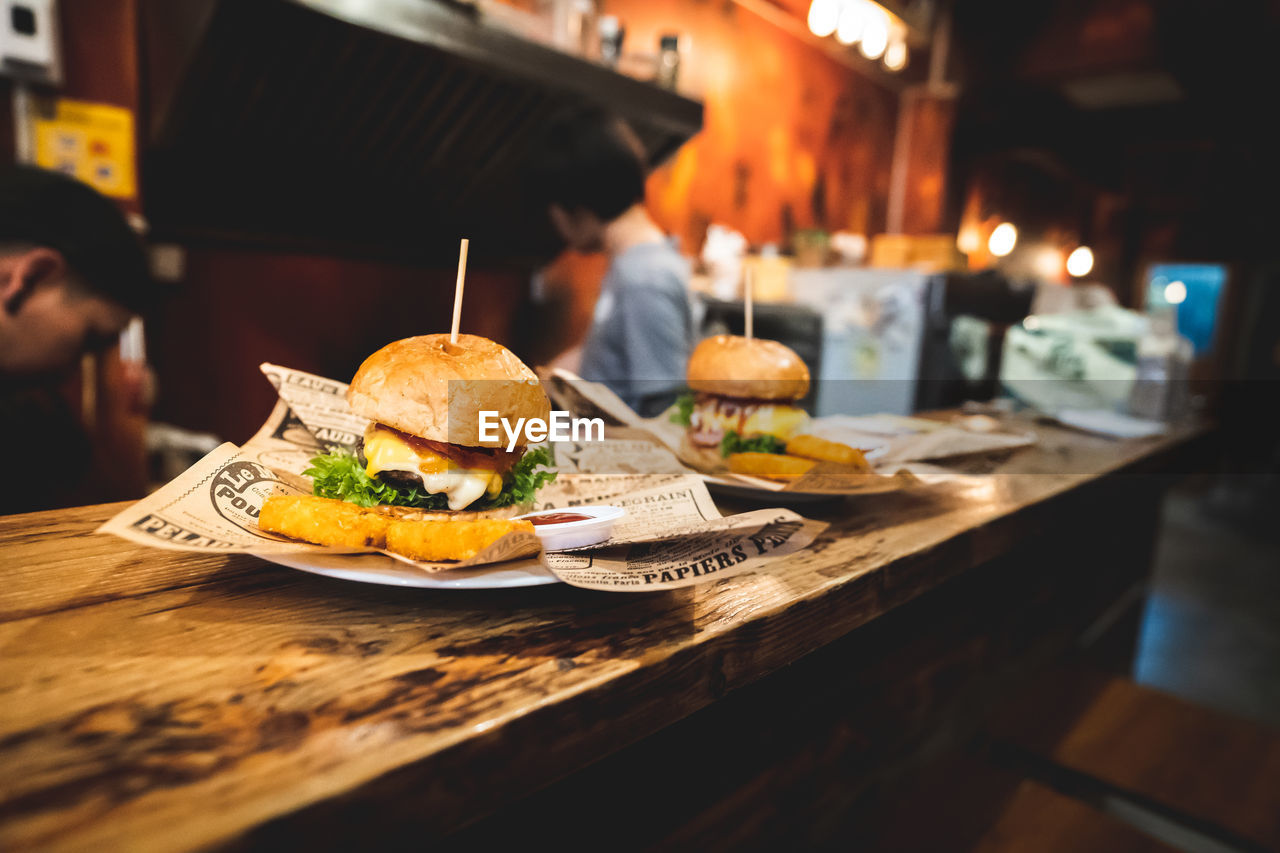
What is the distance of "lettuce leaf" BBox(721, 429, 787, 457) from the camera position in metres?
1.31

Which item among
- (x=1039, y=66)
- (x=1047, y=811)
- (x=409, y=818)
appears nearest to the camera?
(x=409, y=818)

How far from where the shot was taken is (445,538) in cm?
72

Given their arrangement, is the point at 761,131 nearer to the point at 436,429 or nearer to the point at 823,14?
the point at 823,14

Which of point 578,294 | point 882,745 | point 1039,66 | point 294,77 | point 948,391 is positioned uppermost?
point 1039,66

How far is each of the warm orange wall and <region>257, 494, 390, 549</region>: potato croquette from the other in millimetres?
3600

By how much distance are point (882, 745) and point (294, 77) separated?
280 cm

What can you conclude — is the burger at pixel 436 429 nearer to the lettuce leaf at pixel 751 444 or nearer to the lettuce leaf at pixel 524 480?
the lettuce leaf at pixel 524 480

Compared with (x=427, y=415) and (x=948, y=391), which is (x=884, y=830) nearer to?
(x=427, y=415)

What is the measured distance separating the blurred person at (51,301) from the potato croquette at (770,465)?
5.85 ft

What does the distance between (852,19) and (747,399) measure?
3782 mm

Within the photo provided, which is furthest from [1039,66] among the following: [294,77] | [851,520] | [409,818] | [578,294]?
[409,818]

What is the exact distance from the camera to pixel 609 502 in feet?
3.25

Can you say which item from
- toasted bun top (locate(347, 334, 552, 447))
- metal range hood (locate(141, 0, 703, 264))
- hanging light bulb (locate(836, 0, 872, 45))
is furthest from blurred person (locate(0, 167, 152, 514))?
hanging light bulb (locate(836, 0, 872, 45))

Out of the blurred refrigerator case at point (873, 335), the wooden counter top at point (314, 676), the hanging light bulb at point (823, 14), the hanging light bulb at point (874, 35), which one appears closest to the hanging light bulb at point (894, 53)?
the hanging light bulb at point (874, 35)
